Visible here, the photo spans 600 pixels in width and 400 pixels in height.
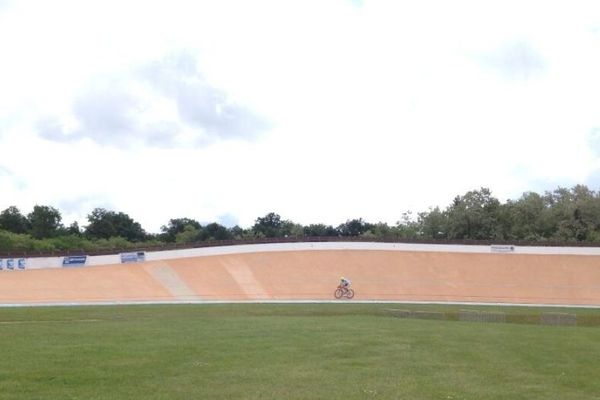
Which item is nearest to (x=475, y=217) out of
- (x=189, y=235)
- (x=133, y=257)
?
(x=133, y=257)

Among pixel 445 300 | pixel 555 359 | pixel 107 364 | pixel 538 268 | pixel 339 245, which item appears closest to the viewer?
pixel 107 364

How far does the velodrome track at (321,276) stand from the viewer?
43469 millimetres

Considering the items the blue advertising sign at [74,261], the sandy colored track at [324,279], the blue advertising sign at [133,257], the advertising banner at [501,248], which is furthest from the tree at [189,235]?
the advertising banner at [501,248]

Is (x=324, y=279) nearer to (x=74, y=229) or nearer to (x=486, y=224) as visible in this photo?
(x=486, y=224)

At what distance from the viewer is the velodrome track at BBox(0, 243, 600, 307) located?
43.5 m

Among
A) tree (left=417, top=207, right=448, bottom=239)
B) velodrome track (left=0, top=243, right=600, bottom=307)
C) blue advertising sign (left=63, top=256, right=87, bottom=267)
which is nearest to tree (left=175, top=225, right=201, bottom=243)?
tree (left=417, top=207, right=448, bottom=239)

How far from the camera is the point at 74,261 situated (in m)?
51.2

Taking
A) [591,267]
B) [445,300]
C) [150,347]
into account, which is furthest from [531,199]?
[150,347]

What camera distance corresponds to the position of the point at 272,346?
16484mm

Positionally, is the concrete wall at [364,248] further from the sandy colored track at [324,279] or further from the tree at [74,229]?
the tree at [74,229]

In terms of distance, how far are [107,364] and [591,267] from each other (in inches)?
1878

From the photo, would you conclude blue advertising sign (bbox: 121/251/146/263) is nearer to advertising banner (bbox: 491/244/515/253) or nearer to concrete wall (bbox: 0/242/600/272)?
concrete wall (bbox: 0/242/600/272)

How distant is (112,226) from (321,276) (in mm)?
80641

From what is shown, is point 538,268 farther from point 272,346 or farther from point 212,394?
point 212,394
